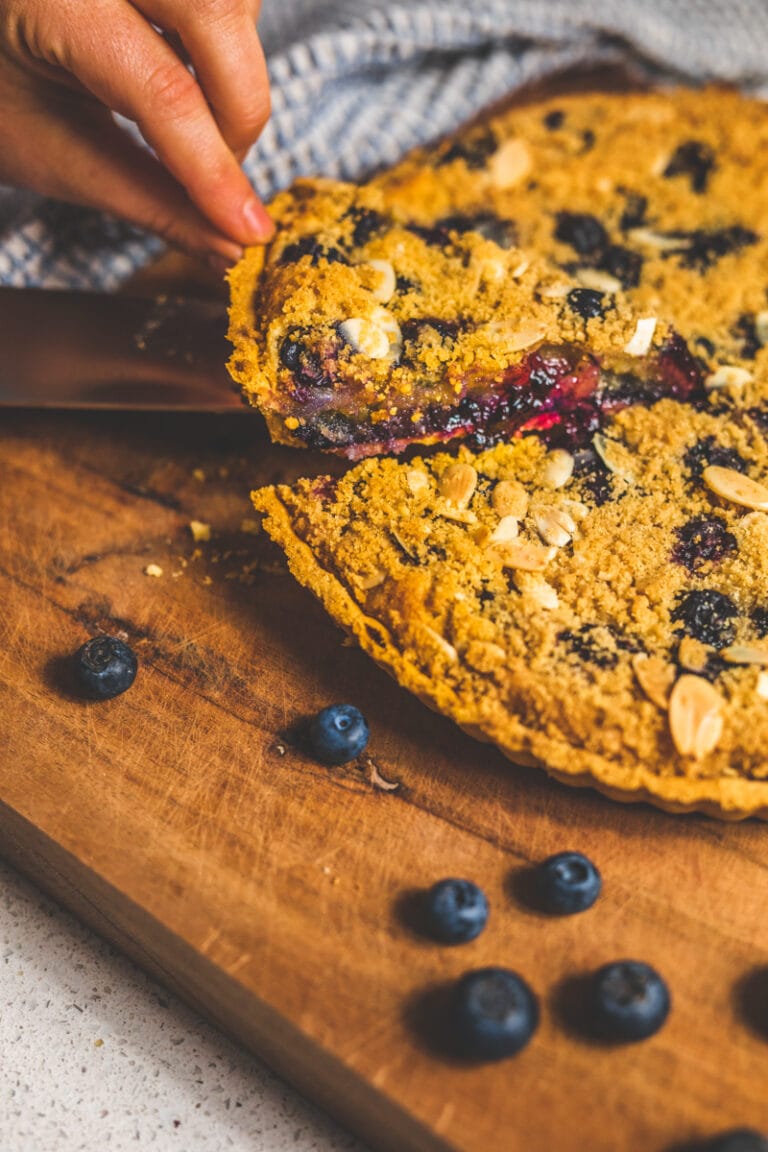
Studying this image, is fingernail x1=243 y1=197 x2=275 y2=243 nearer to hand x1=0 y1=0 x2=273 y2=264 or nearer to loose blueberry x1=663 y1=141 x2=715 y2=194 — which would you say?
hand x1=0 y1=0 x2=273 y2=264

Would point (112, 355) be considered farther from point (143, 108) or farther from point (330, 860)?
point (330, 860)

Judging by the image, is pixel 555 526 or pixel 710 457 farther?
pixel 710 457

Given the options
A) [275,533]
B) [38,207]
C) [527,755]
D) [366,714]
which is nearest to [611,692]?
[527,755]

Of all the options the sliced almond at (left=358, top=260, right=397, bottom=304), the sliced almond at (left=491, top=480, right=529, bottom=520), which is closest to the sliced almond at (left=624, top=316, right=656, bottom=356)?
the sliced almond at (left=491, top=480, right=529, bottom=520)

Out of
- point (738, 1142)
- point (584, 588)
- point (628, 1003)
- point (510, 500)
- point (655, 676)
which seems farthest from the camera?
point (510, 500)

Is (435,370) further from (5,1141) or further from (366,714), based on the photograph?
(5,1141)

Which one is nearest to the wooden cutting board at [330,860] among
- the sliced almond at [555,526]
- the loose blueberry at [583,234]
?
the sliced almond at [555,526]

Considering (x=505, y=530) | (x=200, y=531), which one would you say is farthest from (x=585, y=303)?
(x=200, y=531)
